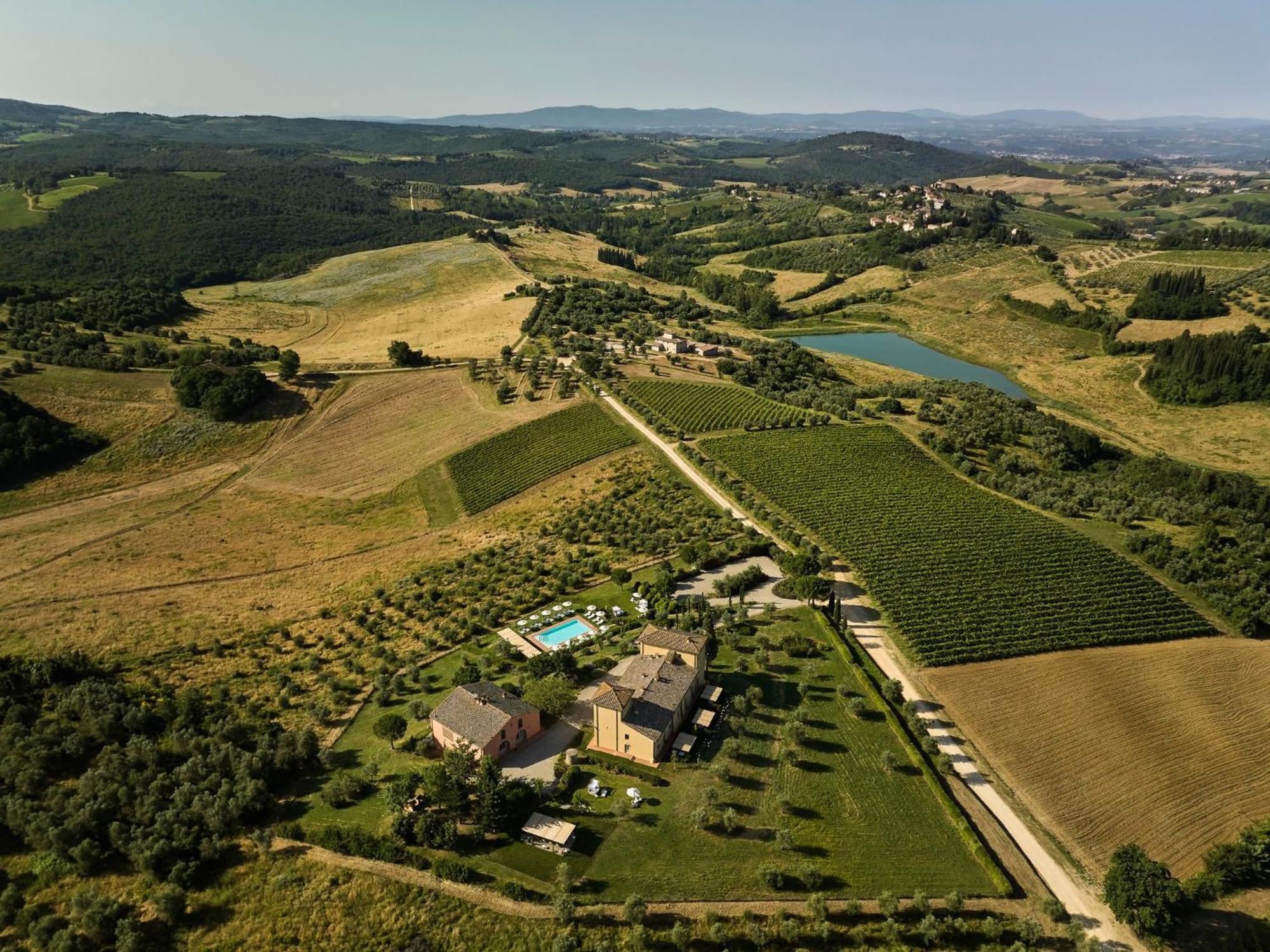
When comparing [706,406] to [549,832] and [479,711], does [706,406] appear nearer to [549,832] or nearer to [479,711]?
[479,711]

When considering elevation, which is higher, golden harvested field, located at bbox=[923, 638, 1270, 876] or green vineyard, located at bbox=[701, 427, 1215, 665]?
A: green vineyard, located at bbox=[701, 427, 1215, 665]

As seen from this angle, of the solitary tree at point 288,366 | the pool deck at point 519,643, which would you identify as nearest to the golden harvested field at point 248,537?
the solitary tree at point 288,366

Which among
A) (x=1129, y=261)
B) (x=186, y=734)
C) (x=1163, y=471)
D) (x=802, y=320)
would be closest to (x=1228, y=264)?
(x=1129, y=261)

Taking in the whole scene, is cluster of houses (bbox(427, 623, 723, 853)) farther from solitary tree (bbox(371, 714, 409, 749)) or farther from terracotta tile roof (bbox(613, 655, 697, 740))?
solitary tree (bbox(371, 714, 409, 749))

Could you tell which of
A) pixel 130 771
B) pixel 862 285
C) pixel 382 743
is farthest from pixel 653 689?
pixel 862 285

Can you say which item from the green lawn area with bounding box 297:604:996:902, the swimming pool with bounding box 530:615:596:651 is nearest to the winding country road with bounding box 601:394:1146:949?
the green lawn area with bounding box 297:604:996:902

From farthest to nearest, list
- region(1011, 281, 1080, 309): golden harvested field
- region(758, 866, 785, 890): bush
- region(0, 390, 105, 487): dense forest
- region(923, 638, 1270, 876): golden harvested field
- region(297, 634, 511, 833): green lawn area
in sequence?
1. region(1011, 281, 1080, 309): golden harvested field
2. region(0, 390, 105, 487): dense forest
3. region(923, 638, 1270, 876): golden harvested field
4. region(297, 634, 511, 833): green lawn area
5. region(758, 866, 785, 890): bush
